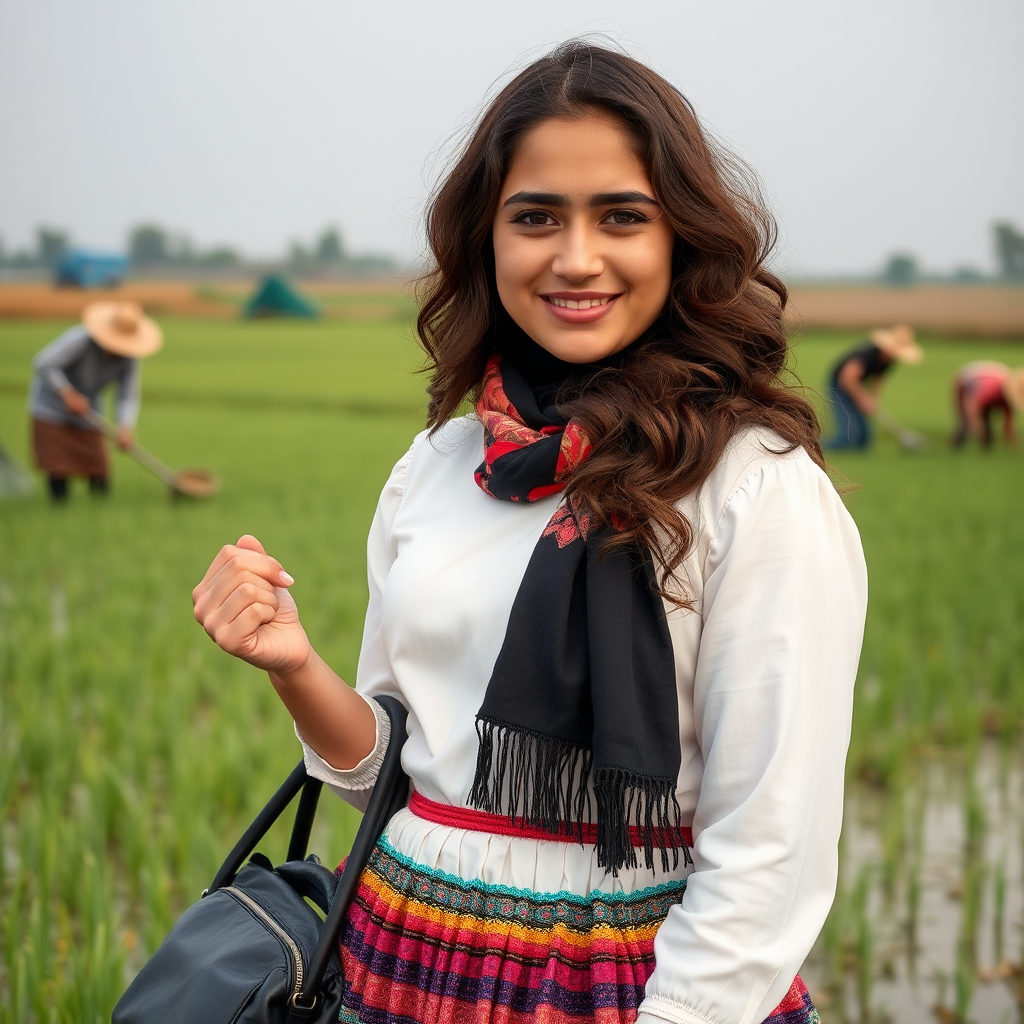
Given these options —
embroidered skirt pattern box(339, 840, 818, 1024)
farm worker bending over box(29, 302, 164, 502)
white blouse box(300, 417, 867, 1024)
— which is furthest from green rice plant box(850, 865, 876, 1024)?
farm worker bending over box(29, 302, 164, 502)

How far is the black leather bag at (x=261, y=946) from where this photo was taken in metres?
1.03

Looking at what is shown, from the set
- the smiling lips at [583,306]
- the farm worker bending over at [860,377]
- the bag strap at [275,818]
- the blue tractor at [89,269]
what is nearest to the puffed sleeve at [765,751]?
the smiling lips at [583,306]

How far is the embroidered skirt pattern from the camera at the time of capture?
100 cm

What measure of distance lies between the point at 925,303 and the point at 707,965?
17.7 metres

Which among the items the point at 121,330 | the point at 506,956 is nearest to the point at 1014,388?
the point at 121,330

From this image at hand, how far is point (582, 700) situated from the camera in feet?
3.36

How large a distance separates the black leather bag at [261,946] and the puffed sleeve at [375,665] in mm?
23

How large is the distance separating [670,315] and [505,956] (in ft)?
1.93

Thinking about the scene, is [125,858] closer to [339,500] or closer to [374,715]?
[374,715]

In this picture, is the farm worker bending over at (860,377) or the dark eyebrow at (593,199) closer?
the dark eyebrow at (593,199)

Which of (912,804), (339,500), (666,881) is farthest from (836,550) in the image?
(339,500)

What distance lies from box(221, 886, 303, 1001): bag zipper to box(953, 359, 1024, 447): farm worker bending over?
11459 mm

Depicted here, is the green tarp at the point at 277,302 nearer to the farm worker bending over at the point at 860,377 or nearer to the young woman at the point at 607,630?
the farm worker bending over at the point at 860,377

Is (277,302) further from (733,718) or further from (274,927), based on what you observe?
(733,718)
